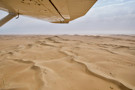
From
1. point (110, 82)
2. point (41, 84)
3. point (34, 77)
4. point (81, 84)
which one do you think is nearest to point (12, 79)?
point (34, 77)

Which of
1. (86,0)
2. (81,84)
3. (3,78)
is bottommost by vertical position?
(3,78)

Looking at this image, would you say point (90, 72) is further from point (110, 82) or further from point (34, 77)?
point (34, 77)

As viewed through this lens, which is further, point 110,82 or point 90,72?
point 90,72

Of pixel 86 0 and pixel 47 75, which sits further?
pixel 47 75

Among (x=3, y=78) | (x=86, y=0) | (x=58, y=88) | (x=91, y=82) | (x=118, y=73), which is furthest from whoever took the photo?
(x=118, y=73)

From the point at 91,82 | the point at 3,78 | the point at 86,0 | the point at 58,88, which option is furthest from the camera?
the point at 3,78

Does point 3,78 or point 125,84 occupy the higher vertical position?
point 125,84

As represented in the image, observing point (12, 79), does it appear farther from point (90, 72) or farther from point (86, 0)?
point (86, 0)

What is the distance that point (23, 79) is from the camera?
1.29 m

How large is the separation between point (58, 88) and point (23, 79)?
2.20ft

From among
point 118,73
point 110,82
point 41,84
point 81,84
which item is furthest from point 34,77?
point 118,73

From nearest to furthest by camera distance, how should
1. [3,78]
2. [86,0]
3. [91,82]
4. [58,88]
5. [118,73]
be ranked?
[86,0] < [58,88] < [91,82] < [3,78] < [118,73]

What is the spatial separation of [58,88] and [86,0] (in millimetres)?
1181

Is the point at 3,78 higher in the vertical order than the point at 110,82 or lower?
lower
